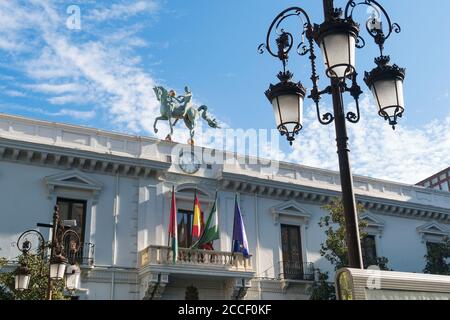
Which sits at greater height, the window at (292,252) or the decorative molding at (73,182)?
the decorative molding at (73,182)

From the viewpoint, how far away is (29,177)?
19016 millimetres

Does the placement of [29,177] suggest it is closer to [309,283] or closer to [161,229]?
[161,229]

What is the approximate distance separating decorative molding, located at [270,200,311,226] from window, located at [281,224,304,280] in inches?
17.2

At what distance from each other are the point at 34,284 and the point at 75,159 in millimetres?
5937

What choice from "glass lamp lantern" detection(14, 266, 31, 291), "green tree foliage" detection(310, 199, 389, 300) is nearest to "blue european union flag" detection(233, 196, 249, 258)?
"green tree foliage" detection(310, 199, 389, 300)

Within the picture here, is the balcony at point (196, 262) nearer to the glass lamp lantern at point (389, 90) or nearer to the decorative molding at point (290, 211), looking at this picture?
the decorative molding at point (290, 211)

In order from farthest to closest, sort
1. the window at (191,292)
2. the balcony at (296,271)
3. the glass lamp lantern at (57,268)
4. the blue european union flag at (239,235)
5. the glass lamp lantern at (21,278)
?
the balcony at (296,271) < the blue european union flag at (239,235) < the window at (191,292) < the glass lamp lantern at (21,278) < the glass lamp lantern at (57,268)

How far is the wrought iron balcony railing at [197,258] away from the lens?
19.2m

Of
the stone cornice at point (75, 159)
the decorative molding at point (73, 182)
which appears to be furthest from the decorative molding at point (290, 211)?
the decorative molding at point (73, 182)

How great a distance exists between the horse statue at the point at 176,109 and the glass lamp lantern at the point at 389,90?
15.8 m

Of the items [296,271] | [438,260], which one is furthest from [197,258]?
[438,260]

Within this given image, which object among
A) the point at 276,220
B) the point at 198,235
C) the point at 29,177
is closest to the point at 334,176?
the point at 276,220
